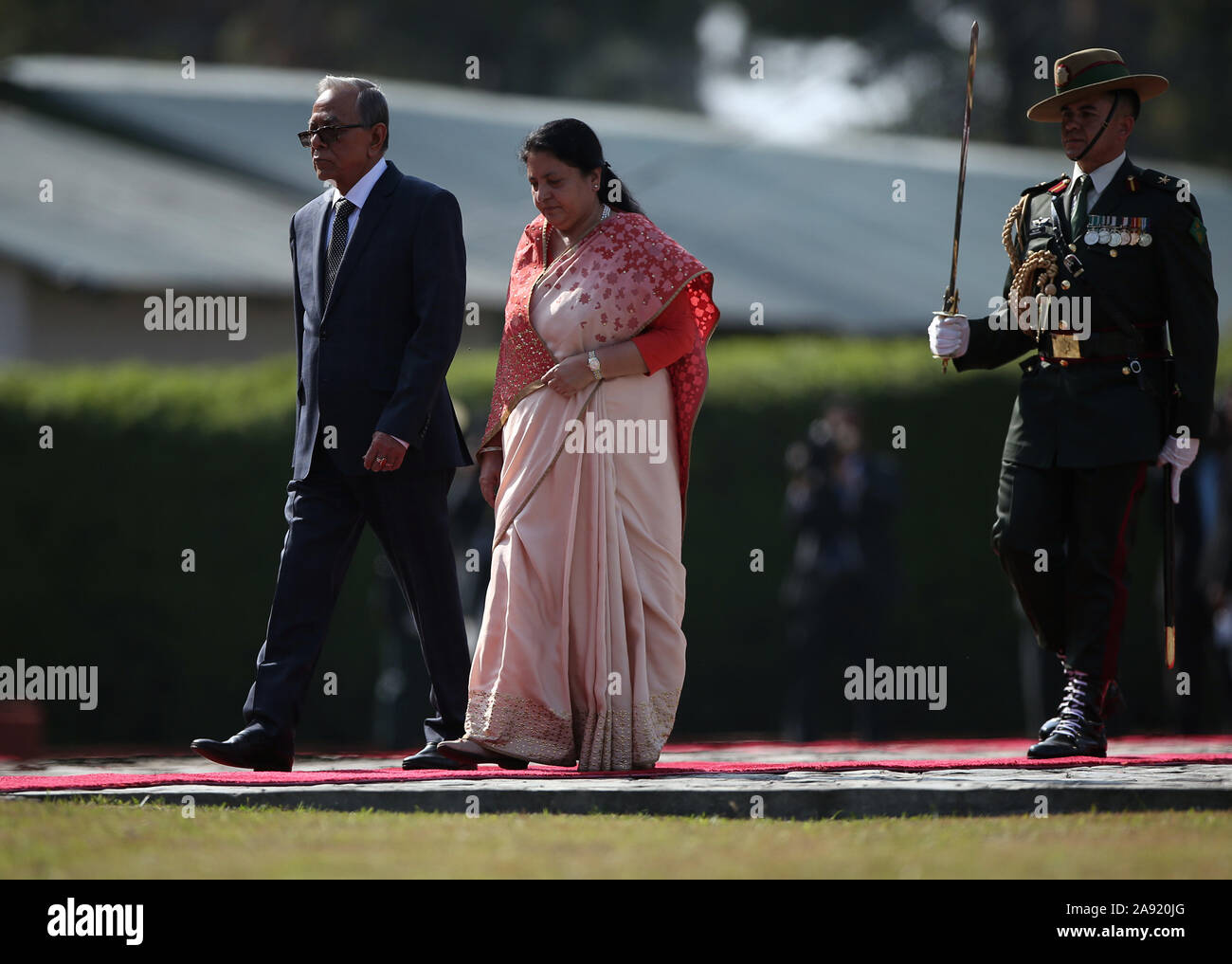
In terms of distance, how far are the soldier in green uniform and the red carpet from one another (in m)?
0.27

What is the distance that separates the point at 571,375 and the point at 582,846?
2108 mm

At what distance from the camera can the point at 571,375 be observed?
723 centimetres

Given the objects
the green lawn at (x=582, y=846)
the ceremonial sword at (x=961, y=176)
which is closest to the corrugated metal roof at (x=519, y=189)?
the ceremonial sword at (x=961, y=176)

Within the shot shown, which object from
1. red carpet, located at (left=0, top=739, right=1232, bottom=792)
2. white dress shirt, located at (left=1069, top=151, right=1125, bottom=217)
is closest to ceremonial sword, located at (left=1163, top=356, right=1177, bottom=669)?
red carpet, located at (left=0, top=739, right=1232, bottom=792)

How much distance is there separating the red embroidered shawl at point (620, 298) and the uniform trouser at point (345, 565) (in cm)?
44

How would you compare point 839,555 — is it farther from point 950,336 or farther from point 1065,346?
point 1065,346

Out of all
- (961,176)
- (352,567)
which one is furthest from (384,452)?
(352,567)

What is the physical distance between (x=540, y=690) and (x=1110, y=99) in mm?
2867

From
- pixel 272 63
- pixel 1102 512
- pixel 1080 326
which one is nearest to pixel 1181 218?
pixel 1080 326

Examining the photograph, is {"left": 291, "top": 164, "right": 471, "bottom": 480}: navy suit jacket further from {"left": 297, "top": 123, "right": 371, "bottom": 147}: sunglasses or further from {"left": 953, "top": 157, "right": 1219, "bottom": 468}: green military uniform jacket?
{"left": 953, "top": 157, "right": 1219, "bottom": 468}: green military uniform jacket

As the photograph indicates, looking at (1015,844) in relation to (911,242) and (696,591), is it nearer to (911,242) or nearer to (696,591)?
(696,591)

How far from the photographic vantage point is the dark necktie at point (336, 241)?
735 cm

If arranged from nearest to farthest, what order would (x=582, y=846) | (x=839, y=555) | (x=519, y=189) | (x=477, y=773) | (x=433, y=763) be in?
(x=582, y=846)
(x=477, y=773)
(x=433, y=763)
(x=839, y=555)
(x=519, y=189)
